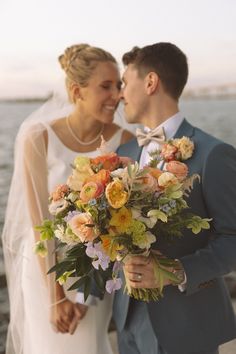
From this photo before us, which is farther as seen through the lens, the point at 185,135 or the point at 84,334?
the point at 84,334

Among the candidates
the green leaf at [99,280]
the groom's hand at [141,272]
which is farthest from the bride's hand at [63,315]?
the groom's hand at [141,272]

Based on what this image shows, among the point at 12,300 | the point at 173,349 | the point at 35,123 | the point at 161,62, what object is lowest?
the point at 12,300

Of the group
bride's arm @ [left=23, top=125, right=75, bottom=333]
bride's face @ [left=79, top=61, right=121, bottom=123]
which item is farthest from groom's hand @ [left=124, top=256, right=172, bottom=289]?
bride's face @ [left=79, top=61, right=121, bottom=123]

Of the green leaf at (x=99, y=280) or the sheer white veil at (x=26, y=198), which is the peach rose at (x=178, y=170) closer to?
the green leaf at (x=99, y=280)

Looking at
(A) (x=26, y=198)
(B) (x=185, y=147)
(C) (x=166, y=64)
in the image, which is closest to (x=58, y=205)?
(B) (x=185, y=147)

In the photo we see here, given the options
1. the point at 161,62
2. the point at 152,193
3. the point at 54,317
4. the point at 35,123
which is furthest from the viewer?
the point at 35,123

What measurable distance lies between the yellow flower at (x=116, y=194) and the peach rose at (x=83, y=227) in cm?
9

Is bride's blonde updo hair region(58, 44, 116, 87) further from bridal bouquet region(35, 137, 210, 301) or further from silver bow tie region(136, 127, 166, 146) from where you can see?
bridal bouquet region(35, 137, 210, 301)

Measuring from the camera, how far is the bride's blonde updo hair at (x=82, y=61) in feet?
9.39

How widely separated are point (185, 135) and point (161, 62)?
317mm

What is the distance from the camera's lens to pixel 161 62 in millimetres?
2285

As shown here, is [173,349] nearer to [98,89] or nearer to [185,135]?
[185,135]

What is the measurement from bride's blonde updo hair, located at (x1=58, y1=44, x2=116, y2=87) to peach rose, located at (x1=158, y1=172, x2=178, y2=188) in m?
1.22

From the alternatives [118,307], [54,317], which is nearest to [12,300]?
[54,317]
